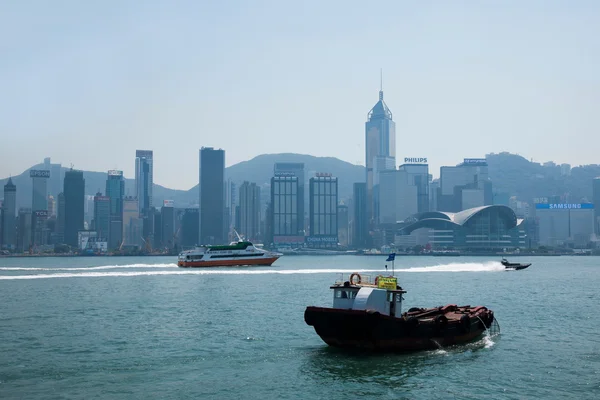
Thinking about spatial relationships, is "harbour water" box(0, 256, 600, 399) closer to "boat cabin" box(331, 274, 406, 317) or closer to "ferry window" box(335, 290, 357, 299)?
"boat cabin" box(331, 274, 406, 317)

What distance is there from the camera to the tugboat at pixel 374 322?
152 feet

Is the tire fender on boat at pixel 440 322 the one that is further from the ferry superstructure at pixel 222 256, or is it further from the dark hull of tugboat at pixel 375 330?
the ferry superstructure at pixel 222 256

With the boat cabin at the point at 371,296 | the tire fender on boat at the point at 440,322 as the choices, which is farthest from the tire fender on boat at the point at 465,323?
the boat cabin at the point at 371,296

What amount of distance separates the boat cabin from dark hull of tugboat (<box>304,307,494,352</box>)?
1.12m

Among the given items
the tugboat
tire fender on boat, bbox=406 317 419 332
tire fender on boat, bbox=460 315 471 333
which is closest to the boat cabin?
the tugboat

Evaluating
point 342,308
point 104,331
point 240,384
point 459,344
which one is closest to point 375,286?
point 342,308

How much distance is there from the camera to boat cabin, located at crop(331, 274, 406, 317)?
47.1 m

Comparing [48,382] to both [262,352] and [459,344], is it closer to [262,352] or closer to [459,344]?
[262,352]

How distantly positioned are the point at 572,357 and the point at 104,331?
39.4 metres

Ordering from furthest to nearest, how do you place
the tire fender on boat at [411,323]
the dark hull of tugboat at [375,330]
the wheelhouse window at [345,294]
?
the wheelhouse window at [345,294] → the tire fender on boat at [411,323] → the dark hull of tugboat at [375,330]

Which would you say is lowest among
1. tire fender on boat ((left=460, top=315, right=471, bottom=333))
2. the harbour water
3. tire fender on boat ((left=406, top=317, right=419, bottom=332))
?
the harbour water

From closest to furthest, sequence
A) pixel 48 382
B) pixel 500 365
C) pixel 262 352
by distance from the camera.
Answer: pixel 48 382 → pixel 500 365 → pixel 262 352

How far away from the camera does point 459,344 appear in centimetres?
5247

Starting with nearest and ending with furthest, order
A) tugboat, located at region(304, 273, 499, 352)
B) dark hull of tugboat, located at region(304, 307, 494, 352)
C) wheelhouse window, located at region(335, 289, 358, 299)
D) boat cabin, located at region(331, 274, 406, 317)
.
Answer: dark hull of tugboat, located at region(304, 307, 494, 352) → tugboat, located at region(304, 273, 499, 352) → boat cabin, located at region(331, 274, 406, 317) → wheelhouse window, located at region(335, 289, 358, 299)
